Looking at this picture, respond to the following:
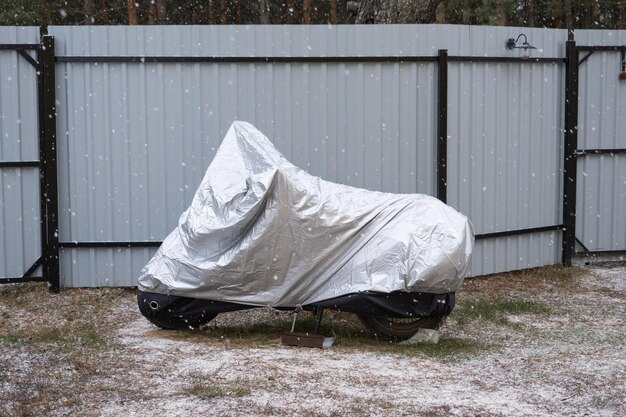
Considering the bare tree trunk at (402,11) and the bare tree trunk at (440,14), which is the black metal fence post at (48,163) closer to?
the bare tree trunk at (402,11)

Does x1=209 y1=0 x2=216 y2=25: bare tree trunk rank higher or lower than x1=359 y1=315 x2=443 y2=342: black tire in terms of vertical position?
higher

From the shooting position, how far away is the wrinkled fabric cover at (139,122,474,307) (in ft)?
23.9

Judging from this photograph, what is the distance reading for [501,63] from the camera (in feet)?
35.0

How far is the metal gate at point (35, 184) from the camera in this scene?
31.4ft

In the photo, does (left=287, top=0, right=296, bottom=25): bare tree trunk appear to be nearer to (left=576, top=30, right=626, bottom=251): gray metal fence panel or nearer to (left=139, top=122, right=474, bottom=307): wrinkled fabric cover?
(left=576, top=30, right=626, bottom=251): gray metal fence panel

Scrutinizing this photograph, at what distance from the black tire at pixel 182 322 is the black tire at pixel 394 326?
132 cm

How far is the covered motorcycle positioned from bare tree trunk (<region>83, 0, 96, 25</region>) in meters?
19.8

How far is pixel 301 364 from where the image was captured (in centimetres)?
686

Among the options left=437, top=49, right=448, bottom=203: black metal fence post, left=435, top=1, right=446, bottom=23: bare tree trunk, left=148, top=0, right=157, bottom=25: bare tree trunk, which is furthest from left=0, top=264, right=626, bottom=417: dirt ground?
left=435, top=1, right=446, bottom=23: bare tree trunk

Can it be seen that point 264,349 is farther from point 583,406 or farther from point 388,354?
point 583,406

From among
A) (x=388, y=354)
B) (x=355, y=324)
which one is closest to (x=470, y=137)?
(x=355, y=324)

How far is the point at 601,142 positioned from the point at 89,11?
18326mm

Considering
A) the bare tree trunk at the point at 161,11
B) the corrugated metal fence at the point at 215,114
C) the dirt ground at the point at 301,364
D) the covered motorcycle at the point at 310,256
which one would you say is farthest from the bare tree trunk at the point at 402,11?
the bare tree trunk at the point at 161,11

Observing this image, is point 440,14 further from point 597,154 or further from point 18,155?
point 18,155
